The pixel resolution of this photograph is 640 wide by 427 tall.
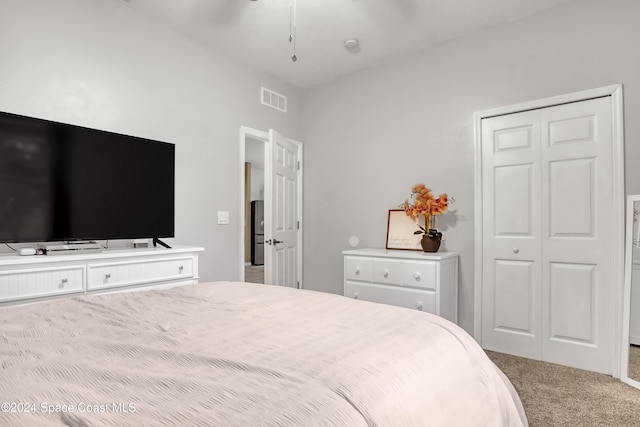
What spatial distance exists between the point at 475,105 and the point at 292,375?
127 inches

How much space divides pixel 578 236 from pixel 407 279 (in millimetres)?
1315

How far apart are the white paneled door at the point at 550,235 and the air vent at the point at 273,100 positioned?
2217 millimetres

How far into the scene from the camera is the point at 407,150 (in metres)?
3.81

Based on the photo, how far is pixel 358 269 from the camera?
141 inches

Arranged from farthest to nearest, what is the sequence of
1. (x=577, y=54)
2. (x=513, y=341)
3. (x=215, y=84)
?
1. (x=215, y=84)
2. (x=513, y=341)
3. (x=577, y=54)

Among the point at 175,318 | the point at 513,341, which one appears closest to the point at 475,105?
the point at 513,341

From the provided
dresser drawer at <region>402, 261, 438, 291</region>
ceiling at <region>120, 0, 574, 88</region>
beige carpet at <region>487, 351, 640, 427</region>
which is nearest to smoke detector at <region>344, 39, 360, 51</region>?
ceiling at <region>120, 0, 574, 88</region>

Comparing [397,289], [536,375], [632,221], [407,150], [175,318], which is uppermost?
[407,150]

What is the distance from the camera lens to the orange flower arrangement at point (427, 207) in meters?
3.34

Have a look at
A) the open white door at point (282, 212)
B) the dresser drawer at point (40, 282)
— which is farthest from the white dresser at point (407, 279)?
the dresser drawer at point (40, 282)

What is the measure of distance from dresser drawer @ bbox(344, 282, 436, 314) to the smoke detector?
224 cm

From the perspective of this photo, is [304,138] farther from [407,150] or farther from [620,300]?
[620,300]

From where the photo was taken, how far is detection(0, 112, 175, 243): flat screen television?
7.27 feet

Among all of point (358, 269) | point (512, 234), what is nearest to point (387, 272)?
point (358, 269)
